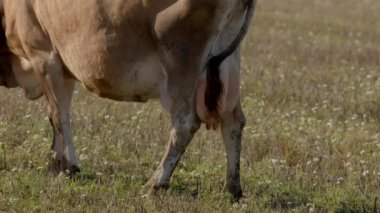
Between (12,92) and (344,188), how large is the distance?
19.6 ft

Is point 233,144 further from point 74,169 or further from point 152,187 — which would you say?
point 74,169

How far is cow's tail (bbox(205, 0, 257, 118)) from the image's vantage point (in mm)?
8672

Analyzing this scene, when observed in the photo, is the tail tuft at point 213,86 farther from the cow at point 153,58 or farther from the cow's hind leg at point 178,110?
the cow's hind leg at point 178,110

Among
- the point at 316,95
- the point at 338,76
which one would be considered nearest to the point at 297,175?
the point at 316,95

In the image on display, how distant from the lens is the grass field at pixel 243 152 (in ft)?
28.1

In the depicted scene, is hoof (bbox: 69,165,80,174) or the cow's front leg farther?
the cow's front leg

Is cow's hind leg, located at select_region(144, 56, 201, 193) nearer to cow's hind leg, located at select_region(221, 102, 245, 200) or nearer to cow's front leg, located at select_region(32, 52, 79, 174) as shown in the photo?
cow's hind leg, located at select_region(221, 102, 245, 200)

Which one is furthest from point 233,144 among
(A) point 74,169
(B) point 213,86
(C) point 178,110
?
(A) point 74,169

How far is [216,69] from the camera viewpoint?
8.71m

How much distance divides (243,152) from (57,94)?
2055 millimetres

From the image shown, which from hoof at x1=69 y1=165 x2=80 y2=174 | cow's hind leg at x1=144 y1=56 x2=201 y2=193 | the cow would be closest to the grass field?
hoof at x1=69 y1=165 x2=80 y2=174

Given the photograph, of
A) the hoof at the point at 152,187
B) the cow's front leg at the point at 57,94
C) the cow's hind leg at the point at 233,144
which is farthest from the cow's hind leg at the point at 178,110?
the cow's front leg at the point at 57,94

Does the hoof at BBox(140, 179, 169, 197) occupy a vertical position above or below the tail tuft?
below

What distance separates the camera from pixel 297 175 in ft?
32.1
